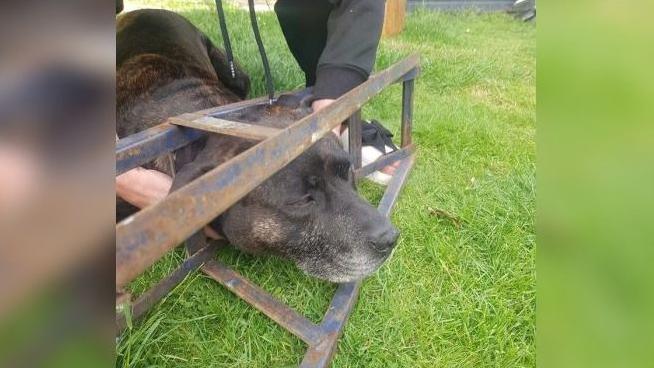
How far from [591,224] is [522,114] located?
4.41 m

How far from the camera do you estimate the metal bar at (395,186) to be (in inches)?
112

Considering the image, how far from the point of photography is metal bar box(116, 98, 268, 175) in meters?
1.85

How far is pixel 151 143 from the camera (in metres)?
1.99

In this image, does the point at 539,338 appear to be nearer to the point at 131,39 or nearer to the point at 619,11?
the point at 619,11

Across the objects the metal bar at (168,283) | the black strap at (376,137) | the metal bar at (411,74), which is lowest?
the black strap at (376,137)

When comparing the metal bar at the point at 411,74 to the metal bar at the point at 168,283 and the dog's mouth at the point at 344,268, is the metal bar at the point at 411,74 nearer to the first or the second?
the dog's mouth at the point at 344,268

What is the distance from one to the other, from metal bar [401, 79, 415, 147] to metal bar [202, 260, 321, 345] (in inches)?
67.7

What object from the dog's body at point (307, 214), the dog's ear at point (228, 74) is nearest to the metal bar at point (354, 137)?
the dog's body at point (307, 214)

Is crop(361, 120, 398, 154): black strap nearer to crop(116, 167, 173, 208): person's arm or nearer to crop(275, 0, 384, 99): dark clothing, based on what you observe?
crop(275, 0, 384, 99): dark clothing

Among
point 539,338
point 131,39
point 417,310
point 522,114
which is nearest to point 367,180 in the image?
point 417,310

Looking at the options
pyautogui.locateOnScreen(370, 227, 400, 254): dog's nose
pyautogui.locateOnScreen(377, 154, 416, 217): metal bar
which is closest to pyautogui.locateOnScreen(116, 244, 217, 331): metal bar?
pyautogui.locateOnScreen(370, 227, 400, 254): dog's nose

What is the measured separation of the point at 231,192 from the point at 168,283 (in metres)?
1.40

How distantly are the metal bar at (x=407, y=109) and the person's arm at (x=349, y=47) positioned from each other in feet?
1.47

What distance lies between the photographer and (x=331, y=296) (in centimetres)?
230
